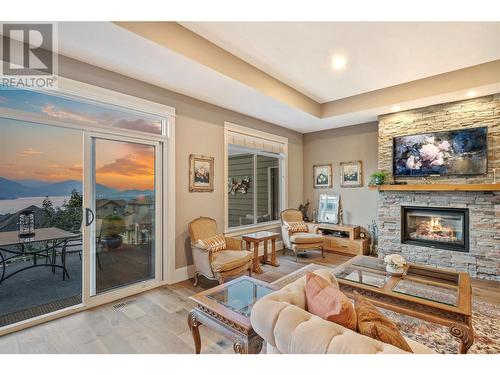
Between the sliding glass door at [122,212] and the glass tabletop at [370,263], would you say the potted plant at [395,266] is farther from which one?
the sliding glass door at [122,212]

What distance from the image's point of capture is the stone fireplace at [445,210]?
378cm

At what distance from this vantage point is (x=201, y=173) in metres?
4.01

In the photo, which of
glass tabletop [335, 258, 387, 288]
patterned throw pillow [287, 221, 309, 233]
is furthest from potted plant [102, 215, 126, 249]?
patterned throw pillow [287, 221, 309, 233]

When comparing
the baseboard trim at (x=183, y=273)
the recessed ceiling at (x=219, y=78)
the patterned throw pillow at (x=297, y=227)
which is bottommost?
the baseboard trim at (x=183, y=273)

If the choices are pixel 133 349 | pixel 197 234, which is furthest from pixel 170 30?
pixel 133 349

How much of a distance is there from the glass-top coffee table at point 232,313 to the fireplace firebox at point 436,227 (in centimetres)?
369

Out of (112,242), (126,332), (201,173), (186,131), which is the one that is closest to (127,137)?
(186,131)

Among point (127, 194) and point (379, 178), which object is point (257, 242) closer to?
point (127, 194)

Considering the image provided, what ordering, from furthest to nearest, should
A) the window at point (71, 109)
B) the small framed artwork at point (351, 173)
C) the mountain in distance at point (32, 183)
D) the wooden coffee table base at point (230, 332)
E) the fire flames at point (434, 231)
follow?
the small framed artwork at point (351, 173), the fire flames at point (434, 231), the mountain in distance at point (32, 183), the window at point (71, 109), the wooden coffee table base at point (230, 332)

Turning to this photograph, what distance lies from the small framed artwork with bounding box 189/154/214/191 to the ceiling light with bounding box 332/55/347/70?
2315 millimetres

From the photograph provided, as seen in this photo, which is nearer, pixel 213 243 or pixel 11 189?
pixel 11 189

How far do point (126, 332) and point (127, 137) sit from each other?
2251 mm

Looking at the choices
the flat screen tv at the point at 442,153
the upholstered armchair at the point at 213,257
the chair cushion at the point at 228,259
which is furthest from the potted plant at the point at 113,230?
the flat screen tv at the point at 442,153
